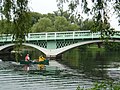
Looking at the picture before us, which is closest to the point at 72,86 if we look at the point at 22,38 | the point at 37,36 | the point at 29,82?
the point at 29,82

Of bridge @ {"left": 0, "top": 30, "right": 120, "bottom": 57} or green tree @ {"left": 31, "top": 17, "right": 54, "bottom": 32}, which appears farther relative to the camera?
green tree @ {"left": 31, "top": 17, "right": 54, "bottom": 32}

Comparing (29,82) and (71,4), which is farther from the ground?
(71,4)

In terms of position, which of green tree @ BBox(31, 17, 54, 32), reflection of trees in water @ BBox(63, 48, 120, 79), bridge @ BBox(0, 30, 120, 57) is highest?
green tree @ BBox(31, 17, 54, 32)

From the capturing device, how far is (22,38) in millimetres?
5809

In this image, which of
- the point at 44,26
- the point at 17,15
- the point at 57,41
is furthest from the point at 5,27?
the point at 44,26

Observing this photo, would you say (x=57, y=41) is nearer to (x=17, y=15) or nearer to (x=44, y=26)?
(x=44, y=26)

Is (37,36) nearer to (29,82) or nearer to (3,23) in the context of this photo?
(29,82)

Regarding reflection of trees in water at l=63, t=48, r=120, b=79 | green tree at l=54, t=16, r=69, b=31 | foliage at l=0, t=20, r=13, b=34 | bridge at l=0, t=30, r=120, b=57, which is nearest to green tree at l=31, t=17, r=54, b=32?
green tree at l=54, t=16, r=69, b=31

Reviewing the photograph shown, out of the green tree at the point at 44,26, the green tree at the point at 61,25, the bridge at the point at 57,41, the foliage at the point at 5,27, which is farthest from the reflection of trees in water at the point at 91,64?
the foliage at the point at 5,27

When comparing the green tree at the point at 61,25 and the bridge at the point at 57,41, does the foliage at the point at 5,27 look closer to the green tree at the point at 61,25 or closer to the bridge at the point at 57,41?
the bridge at the point at 57,41

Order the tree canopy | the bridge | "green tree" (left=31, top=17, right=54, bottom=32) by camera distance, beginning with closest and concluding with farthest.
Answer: the tree canopy → the bridge → "green tree" (left=31, top=17, right=54, bottom=32)

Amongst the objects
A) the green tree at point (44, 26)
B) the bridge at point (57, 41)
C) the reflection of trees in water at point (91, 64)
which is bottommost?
the reflection of trees in water at point (91, 64)

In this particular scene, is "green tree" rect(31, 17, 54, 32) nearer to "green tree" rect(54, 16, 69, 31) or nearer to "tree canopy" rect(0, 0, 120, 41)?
"green tree" rect(54, 16, 69, 31)

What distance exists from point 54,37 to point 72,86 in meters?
25.1
